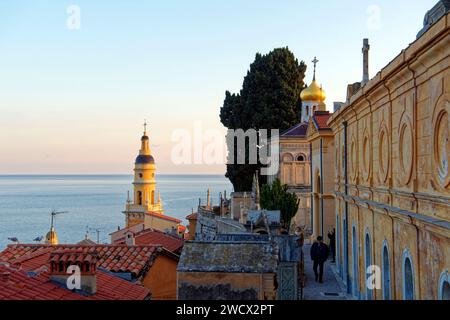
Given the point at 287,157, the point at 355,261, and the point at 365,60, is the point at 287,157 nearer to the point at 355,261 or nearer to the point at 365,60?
the point at 365,60

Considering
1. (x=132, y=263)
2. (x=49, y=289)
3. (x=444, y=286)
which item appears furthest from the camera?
(x=132, y=263)

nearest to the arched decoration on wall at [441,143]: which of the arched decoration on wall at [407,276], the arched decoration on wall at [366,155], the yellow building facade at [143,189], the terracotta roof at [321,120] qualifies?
the arched decoration on wall at [407,276]

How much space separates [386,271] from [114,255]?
343 inches

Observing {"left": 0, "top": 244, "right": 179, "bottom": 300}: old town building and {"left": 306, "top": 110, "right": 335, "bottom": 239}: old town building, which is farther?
{"left": 306, "top": 110, "right": 335, "bottom": 239}: old town building

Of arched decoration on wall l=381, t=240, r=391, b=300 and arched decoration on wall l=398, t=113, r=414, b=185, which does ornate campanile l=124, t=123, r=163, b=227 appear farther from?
arched decoration on wall l=398, t=113, r=414, b=185

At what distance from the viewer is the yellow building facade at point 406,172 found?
8.27 m

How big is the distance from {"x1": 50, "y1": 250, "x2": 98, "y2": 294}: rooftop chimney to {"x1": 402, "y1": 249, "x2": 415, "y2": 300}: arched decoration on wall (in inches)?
253

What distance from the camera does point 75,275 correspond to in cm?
1228

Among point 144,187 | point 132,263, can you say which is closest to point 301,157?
point 132,263

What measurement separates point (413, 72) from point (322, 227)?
17.6 meters

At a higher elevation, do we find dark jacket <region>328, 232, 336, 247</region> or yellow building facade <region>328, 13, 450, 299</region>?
yellow building facade <region>328, 13, 450, 299</region>

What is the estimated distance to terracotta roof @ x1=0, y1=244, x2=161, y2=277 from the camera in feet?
55.2

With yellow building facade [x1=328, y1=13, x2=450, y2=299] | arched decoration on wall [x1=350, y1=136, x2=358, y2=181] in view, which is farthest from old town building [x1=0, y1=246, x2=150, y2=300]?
arched decoration on wall [x1=350, y1=136, x2=358, y2=181]
